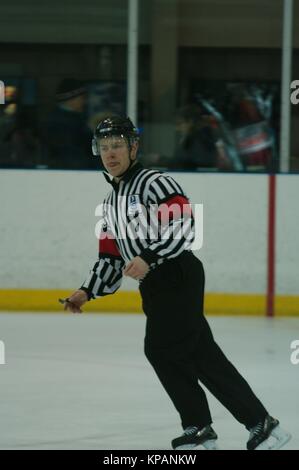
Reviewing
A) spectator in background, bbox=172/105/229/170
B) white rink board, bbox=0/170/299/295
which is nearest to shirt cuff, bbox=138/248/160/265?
white rink board, bbox=0/170/299/295

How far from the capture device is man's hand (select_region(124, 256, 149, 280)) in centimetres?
409

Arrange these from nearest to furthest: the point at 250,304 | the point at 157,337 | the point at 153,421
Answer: the point at 157,337 < the point at 153,421 < the point at 250,304

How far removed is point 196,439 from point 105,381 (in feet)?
5.31

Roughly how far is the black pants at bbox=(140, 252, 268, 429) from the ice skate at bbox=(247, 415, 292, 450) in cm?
3

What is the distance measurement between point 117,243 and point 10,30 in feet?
14.3

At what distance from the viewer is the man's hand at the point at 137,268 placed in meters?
4.09

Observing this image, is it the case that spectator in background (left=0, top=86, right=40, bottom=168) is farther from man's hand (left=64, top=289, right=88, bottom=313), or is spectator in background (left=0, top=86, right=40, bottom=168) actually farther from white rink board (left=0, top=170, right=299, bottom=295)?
man's hand (left=64, top=289, right=88, bottom=313)

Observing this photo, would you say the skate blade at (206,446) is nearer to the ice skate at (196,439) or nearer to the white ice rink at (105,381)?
the ice skate at (196,439)

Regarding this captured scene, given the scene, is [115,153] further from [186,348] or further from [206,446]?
[206,446]

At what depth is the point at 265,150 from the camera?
27.6ft

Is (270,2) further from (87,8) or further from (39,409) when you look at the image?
(39,409)

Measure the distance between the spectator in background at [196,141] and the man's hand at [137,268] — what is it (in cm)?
432

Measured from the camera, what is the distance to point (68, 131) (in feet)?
27.9
